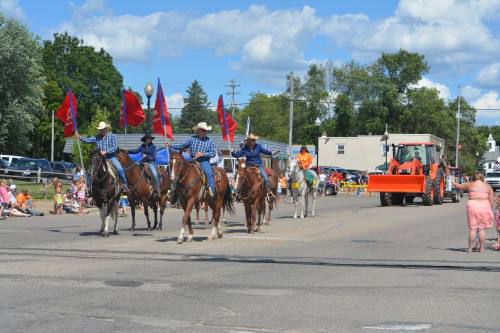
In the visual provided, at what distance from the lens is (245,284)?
1105 cm

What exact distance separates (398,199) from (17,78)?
134 ft

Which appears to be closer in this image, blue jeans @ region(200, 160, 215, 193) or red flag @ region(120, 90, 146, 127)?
blue jeans @ region(200, 160, 215, 193)

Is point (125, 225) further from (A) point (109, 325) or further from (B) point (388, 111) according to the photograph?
(B) point (388, 111)

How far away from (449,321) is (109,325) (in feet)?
12.2

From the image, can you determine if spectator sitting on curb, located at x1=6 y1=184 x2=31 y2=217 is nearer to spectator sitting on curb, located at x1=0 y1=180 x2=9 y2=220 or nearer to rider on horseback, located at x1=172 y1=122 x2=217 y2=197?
spectator sitting on curb, located at x1=0 y1=180 x2=9 y2=220

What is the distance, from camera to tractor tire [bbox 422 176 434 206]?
1379 inches

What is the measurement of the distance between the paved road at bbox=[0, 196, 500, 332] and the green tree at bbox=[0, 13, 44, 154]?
49.2 metres

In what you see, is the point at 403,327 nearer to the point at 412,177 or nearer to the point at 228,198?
the point at 228,198

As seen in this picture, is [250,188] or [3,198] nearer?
[250,188]

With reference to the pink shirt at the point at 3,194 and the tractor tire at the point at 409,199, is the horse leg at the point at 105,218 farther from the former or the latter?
the tractor tire at the point at 409,199

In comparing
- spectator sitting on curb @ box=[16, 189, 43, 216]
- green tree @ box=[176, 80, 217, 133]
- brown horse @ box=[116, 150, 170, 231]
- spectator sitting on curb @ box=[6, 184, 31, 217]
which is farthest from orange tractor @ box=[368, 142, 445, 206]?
green tree @ box=[176, 80, 217, 133]

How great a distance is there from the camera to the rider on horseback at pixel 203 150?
57.4 feet

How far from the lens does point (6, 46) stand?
6431 cm

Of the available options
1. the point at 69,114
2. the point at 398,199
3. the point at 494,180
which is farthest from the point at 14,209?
the point at 494,180
